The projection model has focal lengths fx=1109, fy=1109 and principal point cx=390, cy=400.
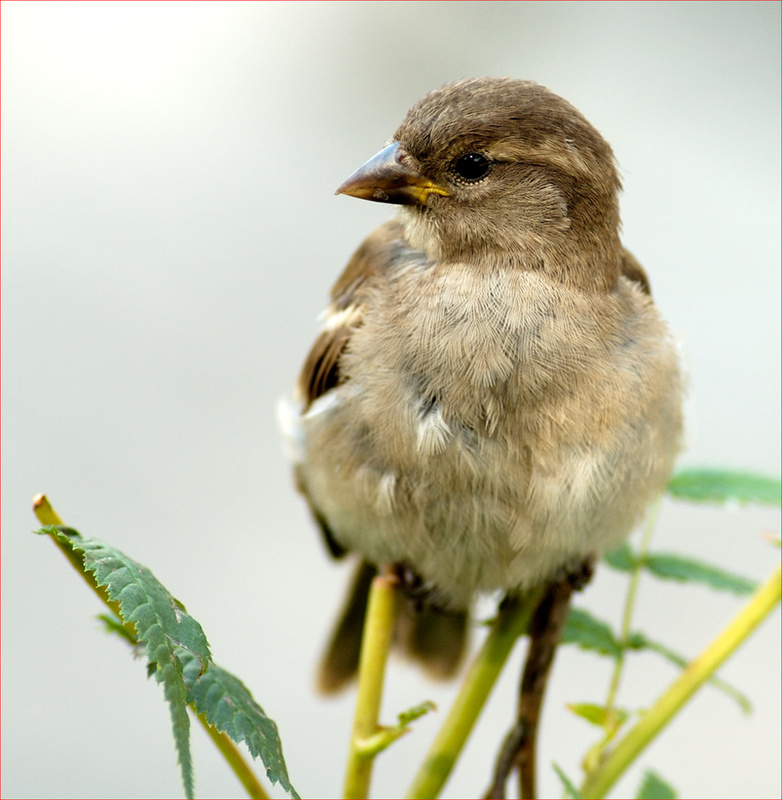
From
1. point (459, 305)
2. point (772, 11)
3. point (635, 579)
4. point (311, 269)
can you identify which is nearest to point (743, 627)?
point (635, 579)

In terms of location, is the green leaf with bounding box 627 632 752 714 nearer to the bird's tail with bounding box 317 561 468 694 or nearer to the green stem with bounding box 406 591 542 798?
the green stem with bounding box 406 591 542 798

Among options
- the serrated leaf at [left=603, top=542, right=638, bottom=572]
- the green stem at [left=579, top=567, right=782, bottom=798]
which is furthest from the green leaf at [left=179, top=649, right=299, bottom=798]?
the serrated leaf at [left=603, top=542, right=638, bottom=572]

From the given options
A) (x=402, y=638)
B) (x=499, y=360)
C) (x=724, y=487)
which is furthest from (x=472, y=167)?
(x=402, y=638)

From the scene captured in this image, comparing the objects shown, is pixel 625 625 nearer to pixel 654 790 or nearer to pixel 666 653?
pixel 666 653

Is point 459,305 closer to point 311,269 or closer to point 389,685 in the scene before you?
point 389,685

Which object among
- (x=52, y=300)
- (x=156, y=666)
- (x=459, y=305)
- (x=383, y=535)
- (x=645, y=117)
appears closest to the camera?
(x=156, y=666)

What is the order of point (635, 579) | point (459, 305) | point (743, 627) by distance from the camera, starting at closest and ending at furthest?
point (743, 627)
point (635, 579)
point (459, 305)

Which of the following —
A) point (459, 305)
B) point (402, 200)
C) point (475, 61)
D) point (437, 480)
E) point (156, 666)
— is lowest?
point (156, 666)

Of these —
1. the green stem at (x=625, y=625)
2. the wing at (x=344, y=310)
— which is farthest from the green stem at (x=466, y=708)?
the wing at (x=344, y=310)
